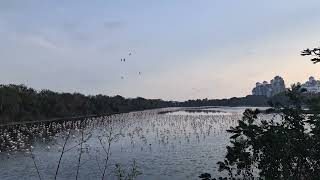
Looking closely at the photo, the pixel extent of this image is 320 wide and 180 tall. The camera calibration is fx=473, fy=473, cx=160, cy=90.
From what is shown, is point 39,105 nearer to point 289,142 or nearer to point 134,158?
point 134,158

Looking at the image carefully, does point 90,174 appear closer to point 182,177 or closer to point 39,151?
point 182,177

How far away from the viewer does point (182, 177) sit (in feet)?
104

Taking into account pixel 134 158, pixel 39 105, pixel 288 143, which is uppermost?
pixel 39 105

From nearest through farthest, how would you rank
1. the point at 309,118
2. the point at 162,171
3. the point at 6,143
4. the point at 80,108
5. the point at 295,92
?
the point at 309,118 → the point at 295,92 → the point at 162,171 → the point at 6,143 → the point at 80,108

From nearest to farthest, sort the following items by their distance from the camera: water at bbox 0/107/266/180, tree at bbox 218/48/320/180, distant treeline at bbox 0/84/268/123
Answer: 1. tree at bbox 218/48/320/180
2. water at bbox 0/107/266/180
3. distant treeline at bbox 0/84/268/123

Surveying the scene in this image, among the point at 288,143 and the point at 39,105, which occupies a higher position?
the point at 39,105

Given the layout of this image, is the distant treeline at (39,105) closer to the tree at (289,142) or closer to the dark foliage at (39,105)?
the dark foliage at (39,105)

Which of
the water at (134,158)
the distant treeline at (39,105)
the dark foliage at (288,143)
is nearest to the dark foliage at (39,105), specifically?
the distant treeline at (39,105)

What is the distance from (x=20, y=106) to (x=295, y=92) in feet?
358

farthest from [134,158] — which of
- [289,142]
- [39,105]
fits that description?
[39,105]

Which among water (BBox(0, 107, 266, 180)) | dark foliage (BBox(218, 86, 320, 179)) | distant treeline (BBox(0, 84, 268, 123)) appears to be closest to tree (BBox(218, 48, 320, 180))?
dark foliage (BBox(218, 86, 320, 179))

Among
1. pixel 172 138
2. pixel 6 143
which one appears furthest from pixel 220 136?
pixel 6 143

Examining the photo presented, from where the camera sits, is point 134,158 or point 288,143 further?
point 134,158

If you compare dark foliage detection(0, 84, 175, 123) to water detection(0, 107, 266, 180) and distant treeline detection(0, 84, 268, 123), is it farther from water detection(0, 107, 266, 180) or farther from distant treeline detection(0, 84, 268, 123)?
water detection(0, 107, 266, 180)
